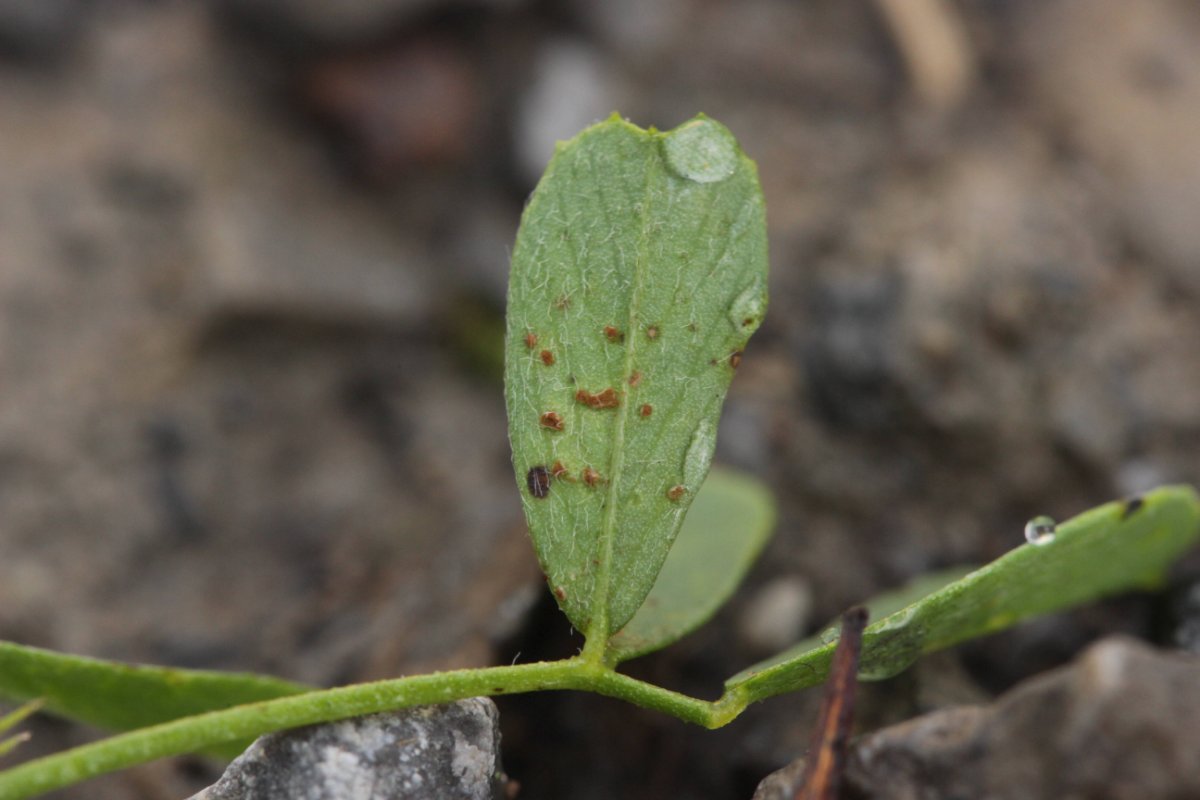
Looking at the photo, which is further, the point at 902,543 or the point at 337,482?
the point at 337,482

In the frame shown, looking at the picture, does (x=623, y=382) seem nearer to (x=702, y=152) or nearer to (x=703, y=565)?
(x=702, y=152)

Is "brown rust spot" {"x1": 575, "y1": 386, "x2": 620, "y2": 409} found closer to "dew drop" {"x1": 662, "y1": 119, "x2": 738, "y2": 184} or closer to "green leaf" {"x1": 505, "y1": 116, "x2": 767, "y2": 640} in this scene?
"green leaf" {"x1": 505, "y1": 116, "x2": 767, "y2": 640}

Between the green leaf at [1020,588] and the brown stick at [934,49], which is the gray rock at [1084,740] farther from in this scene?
the brown stick at [934,49]

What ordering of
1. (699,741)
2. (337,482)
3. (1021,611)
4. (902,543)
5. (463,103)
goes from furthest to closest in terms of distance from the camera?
1. (463,103)
2. (337,482)
3. (902,543)
4. (699,741)
5. (1021,611)

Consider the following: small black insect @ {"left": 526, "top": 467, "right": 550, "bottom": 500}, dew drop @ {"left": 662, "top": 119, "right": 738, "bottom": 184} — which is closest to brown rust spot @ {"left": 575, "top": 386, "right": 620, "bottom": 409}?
small black insect @ {"left": 526, "top": 467, "right": 550, "bottom": 500}

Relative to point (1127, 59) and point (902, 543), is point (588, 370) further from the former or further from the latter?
point (1127, 59)

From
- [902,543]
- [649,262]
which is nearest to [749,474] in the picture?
[902,543]
